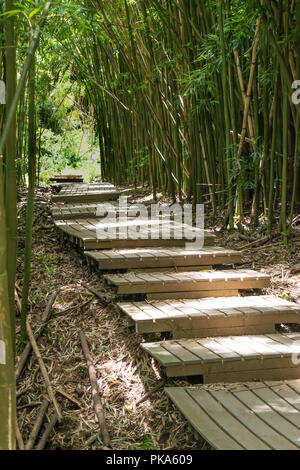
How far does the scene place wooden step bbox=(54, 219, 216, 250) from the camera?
10.4ft

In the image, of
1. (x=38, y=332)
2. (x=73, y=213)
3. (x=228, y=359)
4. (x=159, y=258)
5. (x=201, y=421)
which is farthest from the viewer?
(x=73, y=213)

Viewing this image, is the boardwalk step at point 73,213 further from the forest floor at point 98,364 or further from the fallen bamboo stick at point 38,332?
the fallen bamboo stick at point 38,332

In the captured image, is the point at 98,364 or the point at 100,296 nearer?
the point at 98,364

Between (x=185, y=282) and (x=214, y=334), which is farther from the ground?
(x=185, y=282)

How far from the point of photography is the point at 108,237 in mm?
3258

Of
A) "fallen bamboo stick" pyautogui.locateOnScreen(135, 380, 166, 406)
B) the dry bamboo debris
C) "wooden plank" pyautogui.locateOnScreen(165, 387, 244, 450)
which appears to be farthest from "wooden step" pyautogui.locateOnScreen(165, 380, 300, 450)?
the dry bamboo debris

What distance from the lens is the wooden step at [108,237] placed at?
318 centimetres

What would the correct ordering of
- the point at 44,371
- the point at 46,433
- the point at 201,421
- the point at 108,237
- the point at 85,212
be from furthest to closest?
the point at 85,212 < the point at 108,237 < the point at 44,371 < the point at 46,433 < the point at 201,421

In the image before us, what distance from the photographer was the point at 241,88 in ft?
12.1

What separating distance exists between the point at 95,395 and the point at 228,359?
493 mm

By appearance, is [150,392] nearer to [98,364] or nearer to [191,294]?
[98,364]

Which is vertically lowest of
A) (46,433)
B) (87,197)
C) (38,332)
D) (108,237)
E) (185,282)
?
(46,433)

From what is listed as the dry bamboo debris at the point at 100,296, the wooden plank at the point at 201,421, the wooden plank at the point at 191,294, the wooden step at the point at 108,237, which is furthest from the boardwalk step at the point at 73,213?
the wooden plank at the point at 201,421

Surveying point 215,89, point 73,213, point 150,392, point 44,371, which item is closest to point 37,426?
point 44,371
